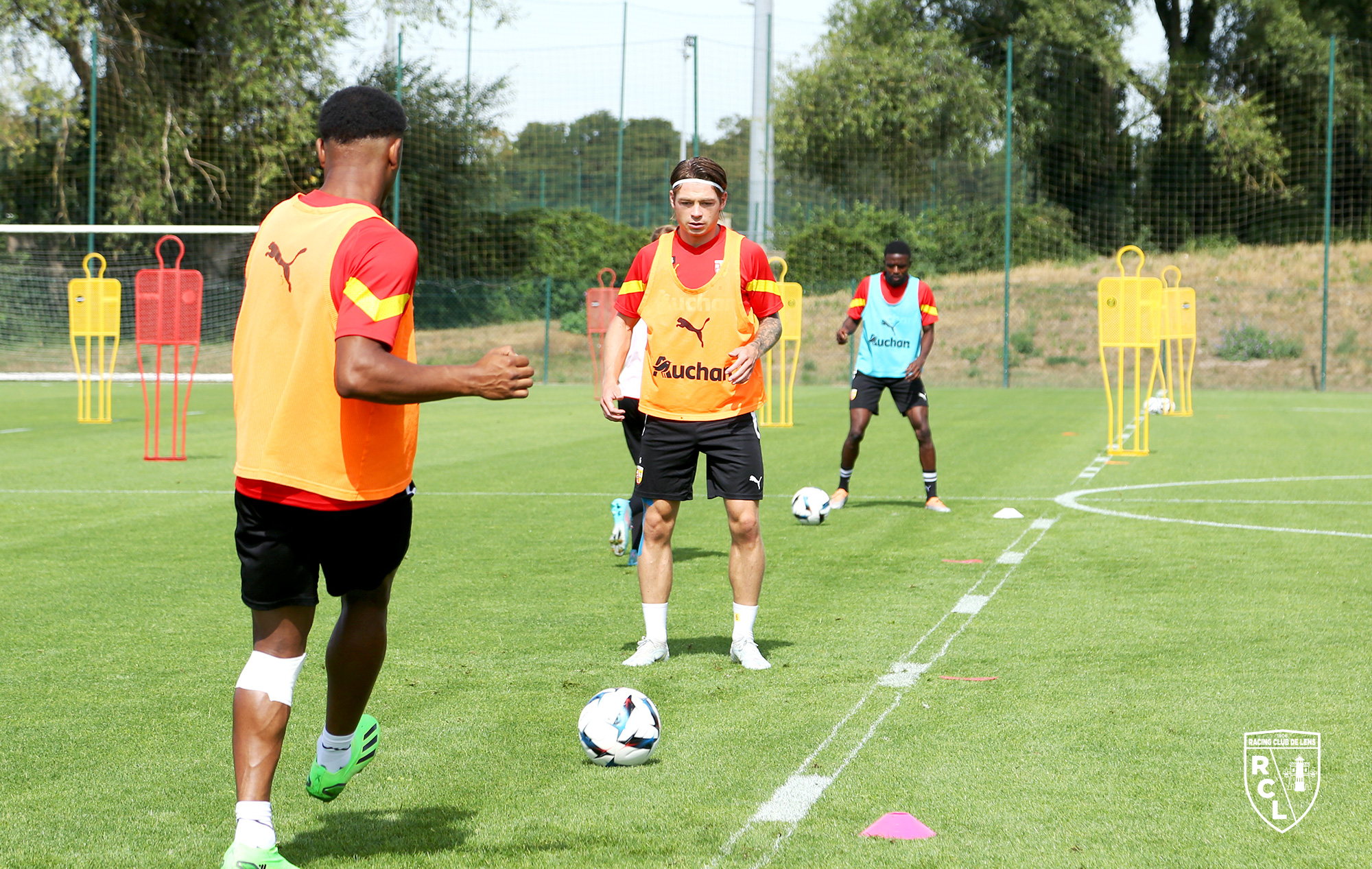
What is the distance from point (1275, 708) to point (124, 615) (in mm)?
5008

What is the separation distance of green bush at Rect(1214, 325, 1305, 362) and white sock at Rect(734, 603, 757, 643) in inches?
1218

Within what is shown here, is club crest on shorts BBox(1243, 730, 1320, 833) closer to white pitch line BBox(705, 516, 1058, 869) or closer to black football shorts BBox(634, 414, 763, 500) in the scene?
white pitch line BBox(705, 516, 1058, 869)

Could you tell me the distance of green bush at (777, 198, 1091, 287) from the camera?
36688 mm

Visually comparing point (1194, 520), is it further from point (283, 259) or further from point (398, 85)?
point (398, 85)

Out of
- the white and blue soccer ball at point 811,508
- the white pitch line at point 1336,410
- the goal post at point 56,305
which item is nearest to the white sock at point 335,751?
the white and blue soccer ball at point 811,508

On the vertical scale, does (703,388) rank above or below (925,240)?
below

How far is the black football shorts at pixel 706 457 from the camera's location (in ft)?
19.4

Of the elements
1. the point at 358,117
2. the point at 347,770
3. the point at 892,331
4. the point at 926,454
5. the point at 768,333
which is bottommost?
the point at 347,770

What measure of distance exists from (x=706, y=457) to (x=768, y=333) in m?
0.56

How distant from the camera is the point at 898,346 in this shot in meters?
11.2

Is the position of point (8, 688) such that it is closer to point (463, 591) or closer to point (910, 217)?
point (463, 591)

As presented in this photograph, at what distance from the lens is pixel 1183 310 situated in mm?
21703

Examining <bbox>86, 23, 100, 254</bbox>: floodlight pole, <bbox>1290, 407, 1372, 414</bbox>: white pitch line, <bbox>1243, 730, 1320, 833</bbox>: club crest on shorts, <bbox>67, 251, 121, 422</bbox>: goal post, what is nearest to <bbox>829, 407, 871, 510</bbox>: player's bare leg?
<bbox>1243, 730, 1320, 833</bbox>: club crest on shorts

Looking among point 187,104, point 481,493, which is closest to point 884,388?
point 481,493
